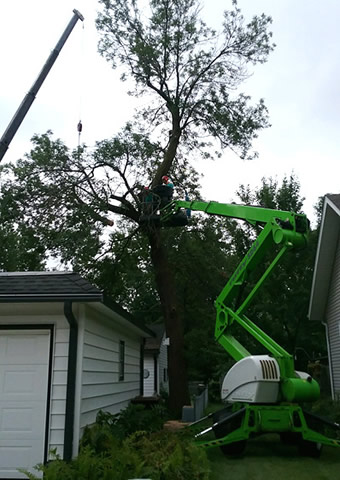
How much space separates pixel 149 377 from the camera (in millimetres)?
24406

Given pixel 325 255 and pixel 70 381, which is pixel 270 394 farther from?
pixel 325 255

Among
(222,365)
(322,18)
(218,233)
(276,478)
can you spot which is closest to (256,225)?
(276,478)

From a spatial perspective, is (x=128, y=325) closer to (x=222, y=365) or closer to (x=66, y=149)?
(x=66, y=149)

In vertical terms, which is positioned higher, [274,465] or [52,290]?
[52,290]

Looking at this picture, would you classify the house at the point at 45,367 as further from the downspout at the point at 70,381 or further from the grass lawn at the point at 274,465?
the grass lawn at the point at 274,465

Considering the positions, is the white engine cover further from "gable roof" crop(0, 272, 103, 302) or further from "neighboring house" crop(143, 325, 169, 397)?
"neighboring house" crop(143, 325, 169, 397)

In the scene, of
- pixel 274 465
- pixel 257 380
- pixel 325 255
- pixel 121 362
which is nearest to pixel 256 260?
pixel 257 380

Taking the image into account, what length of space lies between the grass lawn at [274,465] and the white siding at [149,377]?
15.7 metres

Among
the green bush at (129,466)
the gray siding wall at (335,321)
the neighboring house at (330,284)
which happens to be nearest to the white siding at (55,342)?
the green bush at (129,466)

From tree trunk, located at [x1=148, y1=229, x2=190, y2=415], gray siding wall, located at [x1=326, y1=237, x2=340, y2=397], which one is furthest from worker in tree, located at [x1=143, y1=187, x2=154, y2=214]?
gray siding wall, located at [x1=326, y1=237, x2=340, y2=397]

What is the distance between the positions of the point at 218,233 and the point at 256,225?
9167 millimetres

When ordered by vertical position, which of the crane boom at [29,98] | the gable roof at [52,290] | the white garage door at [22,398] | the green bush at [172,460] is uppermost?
the crane boom at [29,98]

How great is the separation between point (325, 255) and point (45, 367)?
10.1m

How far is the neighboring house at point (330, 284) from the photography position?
13.2 metres
